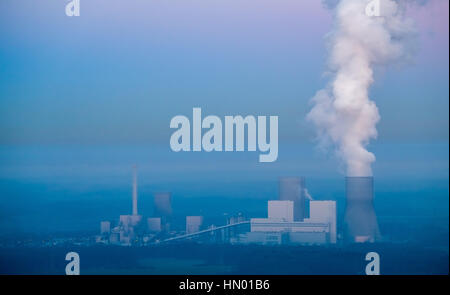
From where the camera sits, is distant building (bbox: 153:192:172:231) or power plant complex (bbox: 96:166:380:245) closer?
power plant complex (bbox: 96:166:380:245)

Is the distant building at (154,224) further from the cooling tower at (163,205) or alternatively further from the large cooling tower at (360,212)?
the large cooling tower at (360,212)

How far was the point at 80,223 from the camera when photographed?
23375mm

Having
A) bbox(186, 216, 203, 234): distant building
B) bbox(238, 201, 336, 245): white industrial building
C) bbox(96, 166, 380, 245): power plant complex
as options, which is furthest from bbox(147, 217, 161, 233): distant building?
bbox(238, 201, 336, 245): white industrial building

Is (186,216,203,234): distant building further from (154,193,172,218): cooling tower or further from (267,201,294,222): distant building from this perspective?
(267,201,294,222): distant building

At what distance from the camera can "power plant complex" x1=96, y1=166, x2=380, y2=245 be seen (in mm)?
23328

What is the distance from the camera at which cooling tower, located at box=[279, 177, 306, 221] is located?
2336 centimetres

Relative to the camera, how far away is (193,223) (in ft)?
77.1

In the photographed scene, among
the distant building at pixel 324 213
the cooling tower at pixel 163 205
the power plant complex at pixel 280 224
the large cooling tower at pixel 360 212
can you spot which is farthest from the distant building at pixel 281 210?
the cooling tower at pixel 163 205

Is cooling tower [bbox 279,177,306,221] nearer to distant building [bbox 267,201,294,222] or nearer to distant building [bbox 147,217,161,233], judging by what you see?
distant building [bbox 267,201,294,222]

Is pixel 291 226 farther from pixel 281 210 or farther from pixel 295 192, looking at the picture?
pixel 295 192

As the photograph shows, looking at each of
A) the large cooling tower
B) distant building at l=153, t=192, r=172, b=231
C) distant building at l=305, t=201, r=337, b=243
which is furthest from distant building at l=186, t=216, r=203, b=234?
the large cooling tower

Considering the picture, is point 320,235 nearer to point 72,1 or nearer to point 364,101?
point 364,101

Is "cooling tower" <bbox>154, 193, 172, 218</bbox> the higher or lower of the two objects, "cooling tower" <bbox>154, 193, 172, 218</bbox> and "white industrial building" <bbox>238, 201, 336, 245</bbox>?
the higher

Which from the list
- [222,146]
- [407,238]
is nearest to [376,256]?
[407,238]
